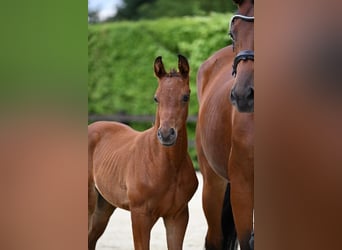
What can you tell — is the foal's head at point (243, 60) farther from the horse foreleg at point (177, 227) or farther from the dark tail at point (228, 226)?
the dark tail at point (228, 226)

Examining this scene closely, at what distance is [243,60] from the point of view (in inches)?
99.5

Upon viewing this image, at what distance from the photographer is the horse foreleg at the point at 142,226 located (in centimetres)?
298

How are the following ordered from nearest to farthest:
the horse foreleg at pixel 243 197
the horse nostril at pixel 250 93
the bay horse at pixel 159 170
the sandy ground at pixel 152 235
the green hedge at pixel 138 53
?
the horse nostril at pixel 250 93, the horse foreleg at pixel 243 197, the bay horse at pixel 159 170, the sandy ground at pixel 152 235, the green hedge at pixel 138 53

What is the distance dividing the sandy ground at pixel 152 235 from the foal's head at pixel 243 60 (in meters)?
2.07

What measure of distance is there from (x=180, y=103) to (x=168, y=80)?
12 centimetres

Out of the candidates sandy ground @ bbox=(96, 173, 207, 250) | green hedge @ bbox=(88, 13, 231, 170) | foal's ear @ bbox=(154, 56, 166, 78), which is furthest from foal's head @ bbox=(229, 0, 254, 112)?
green hedge @ bbox=(88, 13, 231, 170)

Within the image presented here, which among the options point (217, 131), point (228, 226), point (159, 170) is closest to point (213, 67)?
point (217, 131)

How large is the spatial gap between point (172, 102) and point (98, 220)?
97 centimetres

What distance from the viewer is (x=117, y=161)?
3.21 m

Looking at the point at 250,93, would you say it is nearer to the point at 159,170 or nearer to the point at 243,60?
the point at 243,60

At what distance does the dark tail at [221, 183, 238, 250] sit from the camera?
3.51m

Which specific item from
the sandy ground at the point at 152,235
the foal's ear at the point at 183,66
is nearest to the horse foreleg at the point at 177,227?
the foal's ear at the point at 183,66
